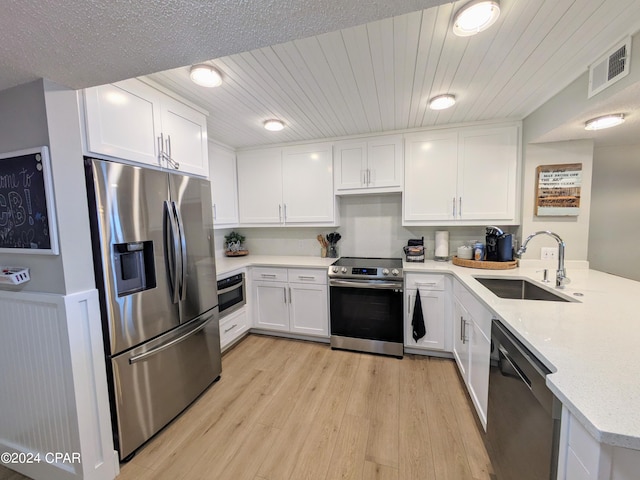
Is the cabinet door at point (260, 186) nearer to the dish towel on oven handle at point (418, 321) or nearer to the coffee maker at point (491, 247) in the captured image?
the dish towel on oven handle at point (418, 321)

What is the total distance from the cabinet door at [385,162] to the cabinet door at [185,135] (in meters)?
1.71

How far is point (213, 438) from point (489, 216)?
300cm

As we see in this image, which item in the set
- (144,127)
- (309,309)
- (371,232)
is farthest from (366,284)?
(144,127)

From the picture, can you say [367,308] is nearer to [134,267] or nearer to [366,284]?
[366,284]

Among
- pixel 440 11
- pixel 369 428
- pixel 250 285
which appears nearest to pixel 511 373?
pixel 369 428

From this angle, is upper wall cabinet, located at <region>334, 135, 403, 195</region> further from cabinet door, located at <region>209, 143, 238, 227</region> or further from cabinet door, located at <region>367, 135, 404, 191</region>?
cabinet door, located at <region>209, 143, 238, 227</region>

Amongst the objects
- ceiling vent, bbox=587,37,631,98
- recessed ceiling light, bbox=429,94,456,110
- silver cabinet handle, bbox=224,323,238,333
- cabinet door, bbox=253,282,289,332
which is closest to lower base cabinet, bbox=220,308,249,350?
silver cabinet handle, bbox=224,323,238,333

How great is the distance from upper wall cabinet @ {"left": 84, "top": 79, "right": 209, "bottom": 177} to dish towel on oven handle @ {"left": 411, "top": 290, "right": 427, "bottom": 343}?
7.60 feet

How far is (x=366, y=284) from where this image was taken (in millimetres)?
2559

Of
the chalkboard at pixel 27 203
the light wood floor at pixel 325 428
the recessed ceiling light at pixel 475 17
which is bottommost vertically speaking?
the light wood floor at pixel 325 428

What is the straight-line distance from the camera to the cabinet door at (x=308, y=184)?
9.93 ft

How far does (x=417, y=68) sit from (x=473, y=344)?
1892 millimetres

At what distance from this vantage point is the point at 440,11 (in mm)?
1160

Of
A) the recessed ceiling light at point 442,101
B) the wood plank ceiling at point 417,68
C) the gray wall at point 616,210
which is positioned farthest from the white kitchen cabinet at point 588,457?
the gray wall at point 616,210
